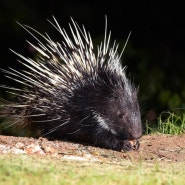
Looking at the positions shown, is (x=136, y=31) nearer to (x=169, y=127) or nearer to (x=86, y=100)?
(x=169, y=127)

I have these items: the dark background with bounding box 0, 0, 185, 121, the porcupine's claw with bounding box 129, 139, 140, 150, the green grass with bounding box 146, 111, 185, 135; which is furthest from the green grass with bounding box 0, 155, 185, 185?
the dark background with bounding box 0, 0, 185, 121

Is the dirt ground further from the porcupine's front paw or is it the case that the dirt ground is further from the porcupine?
the porcupine

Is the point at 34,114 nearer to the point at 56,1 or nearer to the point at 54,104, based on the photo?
the point at 54,104

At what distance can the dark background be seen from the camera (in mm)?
8445

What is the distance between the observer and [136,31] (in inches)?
367

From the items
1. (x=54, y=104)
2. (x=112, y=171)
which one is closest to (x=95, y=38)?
(x=54, y=104)

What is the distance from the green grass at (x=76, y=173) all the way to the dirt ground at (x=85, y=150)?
42 cm

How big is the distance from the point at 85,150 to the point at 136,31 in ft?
13.2

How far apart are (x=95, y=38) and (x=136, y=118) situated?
316cm

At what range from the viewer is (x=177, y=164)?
5.32 m

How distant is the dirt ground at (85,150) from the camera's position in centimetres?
532

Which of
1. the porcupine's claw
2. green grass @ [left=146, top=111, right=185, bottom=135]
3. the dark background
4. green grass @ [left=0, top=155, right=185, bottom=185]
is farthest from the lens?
the dark background

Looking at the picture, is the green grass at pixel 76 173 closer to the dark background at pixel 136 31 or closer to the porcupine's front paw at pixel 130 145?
the porcupine's front paw at pixel 130 145

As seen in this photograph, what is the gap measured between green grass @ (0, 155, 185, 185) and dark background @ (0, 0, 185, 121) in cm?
337
